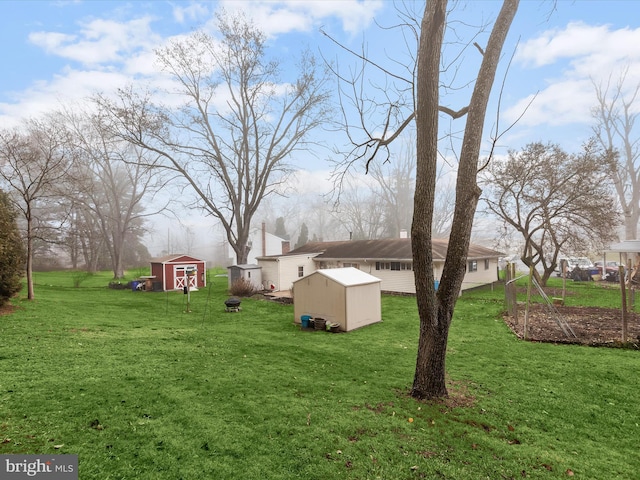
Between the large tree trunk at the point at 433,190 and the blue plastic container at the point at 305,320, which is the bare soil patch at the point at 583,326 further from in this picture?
the blue plastic container at the point at 305,320

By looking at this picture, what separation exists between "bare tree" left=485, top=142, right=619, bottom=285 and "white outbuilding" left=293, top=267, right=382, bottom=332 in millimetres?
11692

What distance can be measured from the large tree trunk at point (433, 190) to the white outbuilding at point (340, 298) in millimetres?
6148

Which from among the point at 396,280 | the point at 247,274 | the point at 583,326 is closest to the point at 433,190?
the point at 583,326

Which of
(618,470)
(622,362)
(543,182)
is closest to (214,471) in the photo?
(618,470)

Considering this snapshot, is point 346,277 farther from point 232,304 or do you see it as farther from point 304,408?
point 304,408

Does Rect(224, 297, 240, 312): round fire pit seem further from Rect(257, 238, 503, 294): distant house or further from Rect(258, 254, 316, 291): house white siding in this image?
Rect(257, 238, 503, 294): distant house

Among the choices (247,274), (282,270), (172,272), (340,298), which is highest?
(172,272)

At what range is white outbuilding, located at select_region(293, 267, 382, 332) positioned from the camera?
11703mm

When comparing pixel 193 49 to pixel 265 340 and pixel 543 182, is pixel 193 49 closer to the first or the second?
pixel 265 340

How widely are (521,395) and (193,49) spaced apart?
1072 inches

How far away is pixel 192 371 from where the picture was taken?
6.39 meters

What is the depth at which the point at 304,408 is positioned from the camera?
5004 millimetres

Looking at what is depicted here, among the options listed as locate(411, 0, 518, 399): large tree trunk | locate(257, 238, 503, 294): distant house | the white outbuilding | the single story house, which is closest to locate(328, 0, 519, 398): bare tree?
locate(411, 0, 518, 399): large tree trunk

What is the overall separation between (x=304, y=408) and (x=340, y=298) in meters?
6.79
